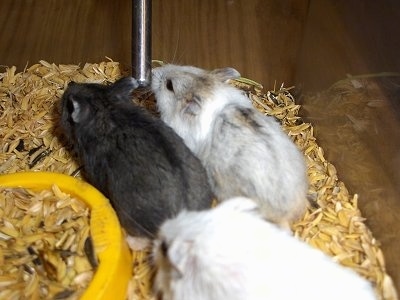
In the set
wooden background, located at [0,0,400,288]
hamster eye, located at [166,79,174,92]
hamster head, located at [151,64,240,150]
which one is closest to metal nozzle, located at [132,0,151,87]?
hamster head, located at [151,64,240,150]

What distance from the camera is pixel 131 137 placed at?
2.48 m

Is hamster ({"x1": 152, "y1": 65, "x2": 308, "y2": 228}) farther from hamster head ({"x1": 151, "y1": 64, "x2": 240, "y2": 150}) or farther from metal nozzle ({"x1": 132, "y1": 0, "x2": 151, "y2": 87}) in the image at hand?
metal nozzle ({"x1": 132, "y1": 0, "x2": 151, "y2": 87})

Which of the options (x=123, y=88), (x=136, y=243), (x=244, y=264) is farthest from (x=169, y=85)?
(x=244, y=264)

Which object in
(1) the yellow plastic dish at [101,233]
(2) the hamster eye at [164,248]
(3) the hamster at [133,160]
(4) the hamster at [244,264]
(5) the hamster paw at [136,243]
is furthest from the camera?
(5) the hamster paw at [136,243]

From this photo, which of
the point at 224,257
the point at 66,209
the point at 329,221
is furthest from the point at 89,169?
the point at 329,221

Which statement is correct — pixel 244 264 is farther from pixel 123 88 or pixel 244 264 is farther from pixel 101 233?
pixel 123 88

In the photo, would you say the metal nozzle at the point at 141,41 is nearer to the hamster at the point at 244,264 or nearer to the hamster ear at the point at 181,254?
the hamster at the point at 244,264

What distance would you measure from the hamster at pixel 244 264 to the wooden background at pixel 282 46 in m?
0.67

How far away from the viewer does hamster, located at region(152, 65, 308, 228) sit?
7.92 ft

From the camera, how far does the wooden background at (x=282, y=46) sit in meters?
2.61

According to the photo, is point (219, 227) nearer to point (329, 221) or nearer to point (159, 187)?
point (159, 187)

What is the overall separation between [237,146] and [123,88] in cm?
71

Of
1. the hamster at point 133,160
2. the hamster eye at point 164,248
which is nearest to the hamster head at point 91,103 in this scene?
the hamster at point 133,160

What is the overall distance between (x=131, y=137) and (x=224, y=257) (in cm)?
82
